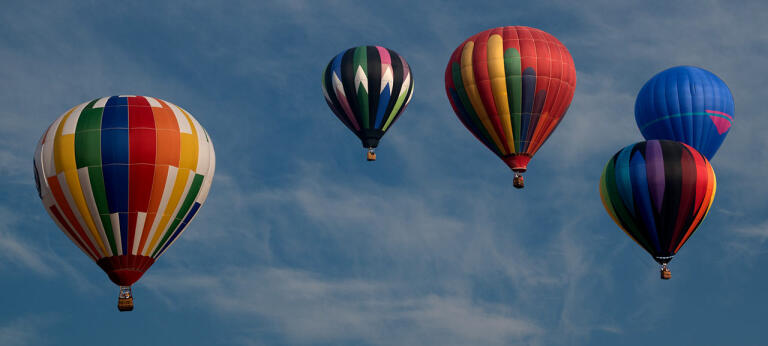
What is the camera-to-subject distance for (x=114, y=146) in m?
35.2

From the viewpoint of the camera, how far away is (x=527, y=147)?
41.9 metres

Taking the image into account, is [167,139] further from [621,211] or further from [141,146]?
[621,211]

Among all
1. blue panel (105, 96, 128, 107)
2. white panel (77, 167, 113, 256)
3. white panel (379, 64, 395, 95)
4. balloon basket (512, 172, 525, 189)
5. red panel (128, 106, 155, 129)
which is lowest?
white panel (77, 167, 113, 256)

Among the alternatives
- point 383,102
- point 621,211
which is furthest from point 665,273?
point 383,102

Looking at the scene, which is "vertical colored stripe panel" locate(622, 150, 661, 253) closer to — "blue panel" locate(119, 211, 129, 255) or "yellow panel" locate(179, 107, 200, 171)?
"yellow panel" locate(179, 107, 200, 171)

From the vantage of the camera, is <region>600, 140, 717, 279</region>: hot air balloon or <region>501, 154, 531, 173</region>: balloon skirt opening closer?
<region>600, 140, 717, 279</region>: hot air balloon

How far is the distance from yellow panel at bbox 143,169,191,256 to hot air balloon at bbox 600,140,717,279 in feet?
45.8

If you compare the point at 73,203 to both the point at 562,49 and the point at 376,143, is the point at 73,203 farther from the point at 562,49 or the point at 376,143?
the point at 562,49

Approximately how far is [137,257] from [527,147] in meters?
13.6

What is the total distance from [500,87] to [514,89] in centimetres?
46

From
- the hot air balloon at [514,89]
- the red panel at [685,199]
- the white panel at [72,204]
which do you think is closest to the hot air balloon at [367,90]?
the hot air balloon at [514,89]

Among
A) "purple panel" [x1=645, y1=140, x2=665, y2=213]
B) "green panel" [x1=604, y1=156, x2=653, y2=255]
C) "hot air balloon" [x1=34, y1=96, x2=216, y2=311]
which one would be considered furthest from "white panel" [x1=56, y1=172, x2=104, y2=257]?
"purple panel" [x1=645, y1=140, x2=665, y2=213]

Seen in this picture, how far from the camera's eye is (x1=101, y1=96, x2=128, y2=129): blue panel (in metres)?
35.6

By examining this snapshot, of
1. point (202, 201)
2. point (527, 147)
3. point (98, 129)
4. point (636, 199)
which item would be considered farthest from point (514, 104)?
point (98, 129)
